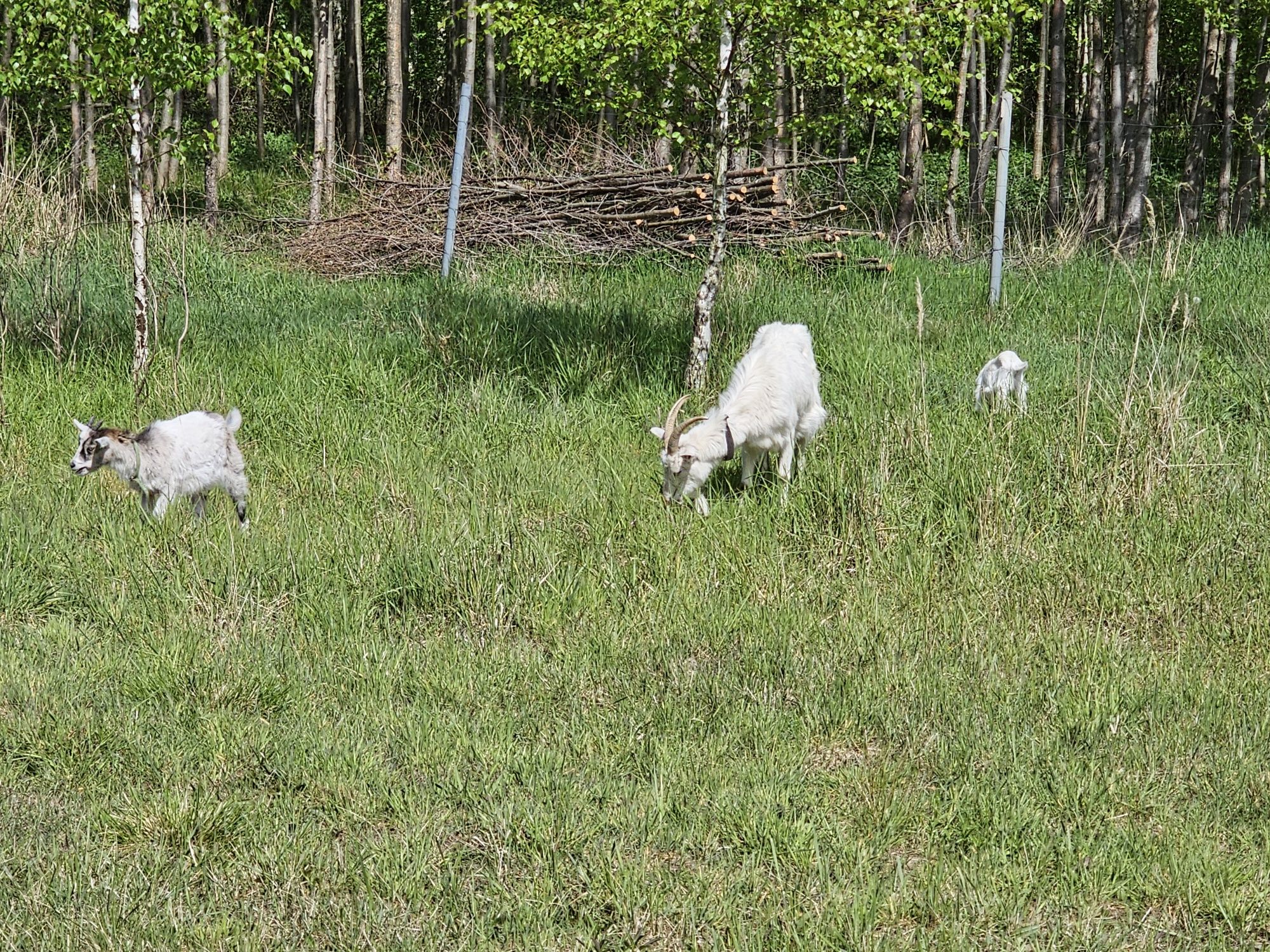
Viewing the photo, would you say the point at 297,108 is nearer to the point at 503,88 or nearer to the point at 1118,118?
the point at 503,88

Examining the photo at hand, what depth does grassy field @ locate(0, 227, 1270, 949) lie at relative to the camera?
3.62 m

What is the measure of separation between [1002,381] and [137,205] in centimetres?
639

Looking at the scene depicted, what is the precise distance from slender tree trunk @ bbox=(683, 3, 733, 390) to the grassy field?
0.47m

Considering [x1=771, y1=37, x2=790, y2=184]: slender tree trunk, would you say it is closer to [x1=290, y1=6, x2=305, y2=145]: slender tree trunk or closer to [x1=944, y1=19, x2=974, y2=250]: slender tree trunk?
[x1=944, y1=19, x2=974, y2=250]: slender tree trunk

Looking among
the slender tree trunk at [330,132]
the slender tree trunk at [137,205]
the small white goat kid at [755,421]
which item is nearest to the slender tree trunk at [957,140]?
the small white goat kid at [755,421]

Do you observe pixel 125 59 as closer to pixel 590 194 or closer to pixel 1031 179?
pixel 590 194

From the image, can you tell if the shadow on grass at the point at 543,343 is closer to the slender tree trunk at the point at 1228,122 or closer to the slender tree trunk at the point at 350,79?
the slender tree trunk at the point at 1228,122

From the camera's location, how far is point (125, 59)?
26.9ft

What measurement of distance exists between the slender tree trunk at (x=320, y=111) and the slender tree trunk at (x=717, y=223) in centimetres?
762

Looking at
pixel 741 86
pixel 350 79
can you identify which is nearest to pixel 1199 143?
pixel 741 86

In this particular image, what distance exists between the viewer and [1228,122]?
684 inches

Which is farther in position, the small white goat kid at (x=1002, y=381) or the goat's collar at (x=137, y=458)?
the small white goat kid at (x=1002, y=381)

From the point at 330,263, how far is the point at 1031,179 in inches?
704

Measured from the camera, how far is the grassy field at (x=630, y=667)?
11.9ft
